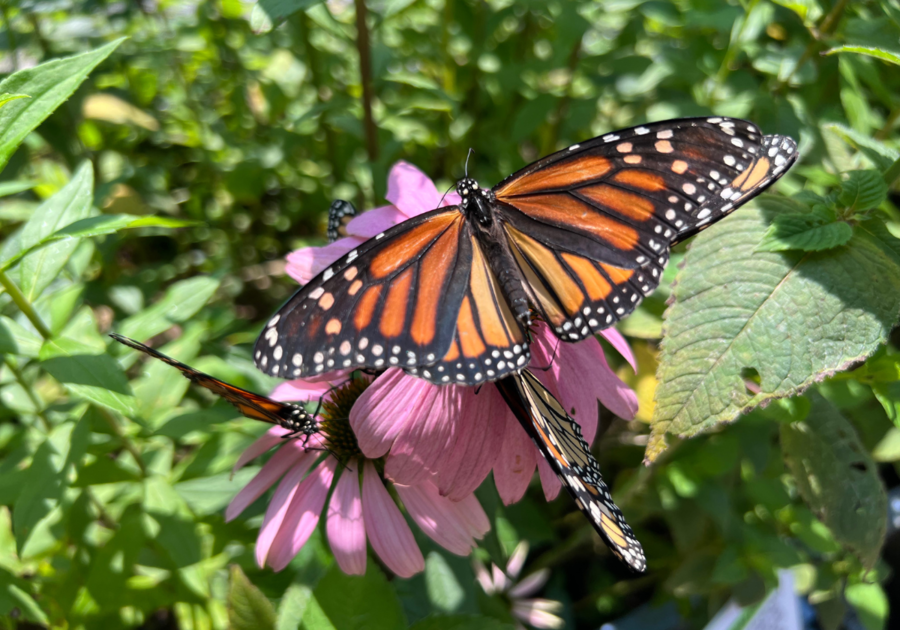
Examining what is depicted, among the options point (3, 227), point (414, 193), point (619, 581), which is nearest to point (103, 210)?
point (3, 227)

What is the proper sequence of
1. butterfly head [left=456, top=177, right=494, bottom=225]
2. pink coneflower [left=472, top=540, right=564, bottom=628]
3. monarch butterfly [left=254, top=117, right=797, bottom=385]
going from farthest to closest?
pink coneflower [left=472, top=540, right=564, bottom=628]
butterfly head [left=456, top=177, right=494, bottom=225]
monarch butterfly [left=254, top=117, right=797, bottom=385]

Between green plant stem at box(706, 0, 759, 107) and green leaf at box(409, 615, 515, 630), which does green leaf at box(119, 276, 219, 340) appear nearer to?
green leaf at box(409, 615, 515, 630)

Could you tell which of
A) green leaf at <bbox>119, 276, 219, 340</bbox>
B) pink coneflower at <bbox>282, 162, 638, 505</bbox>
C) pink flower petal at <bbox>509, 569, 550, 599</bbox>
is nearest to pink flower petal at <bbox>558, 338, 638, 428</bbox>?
pink coneflower at <bbox>282, 162, 638, 505</bbox>

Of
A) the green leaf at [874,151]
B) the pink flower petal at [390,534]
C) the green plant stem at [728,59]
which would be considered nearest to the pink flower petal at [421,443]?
the pink flower petal at [390,534]

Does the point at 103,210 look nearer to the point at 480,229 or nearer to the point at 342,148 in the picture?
the point at 342,148

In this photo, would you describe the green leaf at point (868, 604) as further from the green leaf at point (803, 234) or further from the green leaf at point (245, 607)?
the green leaf at point (245, 607)

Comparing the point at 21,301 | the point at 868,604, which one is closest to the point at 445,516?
the point at 21,301
